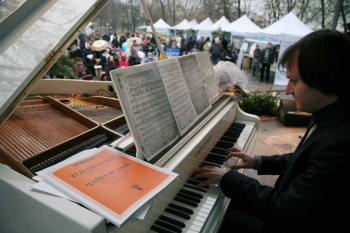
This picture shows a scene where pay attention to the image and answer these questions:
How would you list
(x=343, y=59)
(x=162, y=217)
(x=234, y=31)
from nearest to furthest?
(x=343, y=59), (x=162, y=217), (x=234, y=31)

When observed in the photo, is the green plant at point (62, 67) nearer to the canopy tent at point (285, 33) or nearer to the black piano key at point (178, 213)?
the black piano key at point (178, 213)

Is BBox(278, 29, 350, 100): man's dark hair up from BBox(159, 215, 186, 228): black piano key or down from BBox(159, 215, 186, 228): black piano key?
up

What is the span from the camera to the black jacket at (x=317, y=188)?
42.6 inches

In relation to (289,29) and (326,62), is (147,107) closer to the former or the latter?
(326,62)

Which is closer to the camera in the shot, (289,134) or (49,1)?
(49,1)

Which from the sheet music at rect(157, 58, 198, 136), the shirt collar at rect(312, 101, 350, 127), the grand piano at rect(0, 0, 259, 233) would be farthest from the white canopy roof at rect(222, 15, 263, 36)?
the shirt collar at rect(312, 101, 350, 127)

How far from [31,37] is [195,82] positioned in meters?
1.37

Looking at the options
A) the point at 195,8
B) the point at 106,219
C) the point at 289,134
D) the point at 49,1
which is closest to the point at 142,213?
the point at 106,219

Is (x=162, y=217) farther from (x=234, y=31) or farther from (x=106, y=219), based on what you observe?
(x=234, y=31)

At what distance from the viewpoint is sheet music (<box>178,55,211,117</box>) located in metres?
2.11

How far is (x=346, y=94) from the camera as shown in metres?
1.20

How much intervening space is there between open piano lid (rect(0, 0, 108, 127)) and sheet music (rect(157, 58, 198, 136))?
631mm

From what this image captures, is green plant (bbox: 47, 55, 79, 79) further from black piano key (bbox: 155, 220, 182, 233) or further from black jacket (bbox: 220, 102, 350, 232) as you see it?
black jacket (bbox: 220, 102, 350, 232)

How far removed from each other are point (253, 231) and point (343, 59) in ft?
4.29
